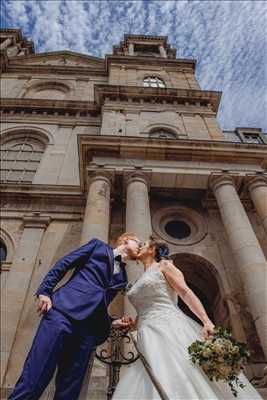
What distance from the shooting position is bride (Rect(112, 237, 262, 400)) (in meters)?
2.36

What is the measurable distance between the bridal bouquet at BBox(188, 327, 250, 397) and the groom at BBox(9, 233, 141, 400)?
1034 millimetres

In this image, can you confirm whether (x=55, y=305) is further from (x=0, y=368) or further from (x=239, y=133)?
(x=239, y=133)

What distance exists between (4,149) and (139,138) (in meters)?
7.81

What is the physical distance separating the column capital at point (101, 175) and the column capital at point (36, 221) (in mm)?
2336

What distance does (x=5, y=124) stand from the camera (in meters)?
16.0

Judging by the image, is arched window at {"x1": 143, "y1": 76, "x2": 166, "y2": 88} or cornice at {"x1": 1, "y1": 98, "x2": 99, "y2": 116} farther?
arched window at {"x1": 143, "y1": 76, "x2": 166, "y2": 88}

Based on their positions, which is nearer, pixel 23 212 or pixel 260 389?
pixel 260 389

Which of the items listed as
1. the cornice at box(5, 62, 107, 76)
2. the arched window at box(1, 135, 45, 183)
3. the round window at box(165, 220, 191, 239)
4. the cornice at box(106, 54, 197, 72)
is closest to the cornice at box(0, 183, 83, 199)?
the arched window at box(1, 135, 45, 183)

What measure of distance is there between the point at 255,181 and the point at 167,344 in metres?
8.36

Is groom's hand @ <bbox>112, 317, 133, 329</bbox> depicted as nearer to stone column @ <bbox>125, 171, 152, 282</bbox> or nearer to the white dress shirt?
the white dress shirt

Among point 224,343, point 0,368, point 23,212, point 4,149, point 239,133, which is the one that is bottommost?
point 224,343

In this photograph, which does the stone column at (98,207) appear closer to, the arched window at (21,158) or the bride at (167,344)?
the bride at (167,344)

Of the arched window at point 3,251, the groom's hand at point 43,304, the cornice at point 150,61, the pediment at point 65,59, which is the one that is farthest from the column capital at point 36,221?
the pediment at point 65,59

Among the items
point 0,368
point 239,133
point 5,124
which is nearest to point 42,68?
point 5,124
